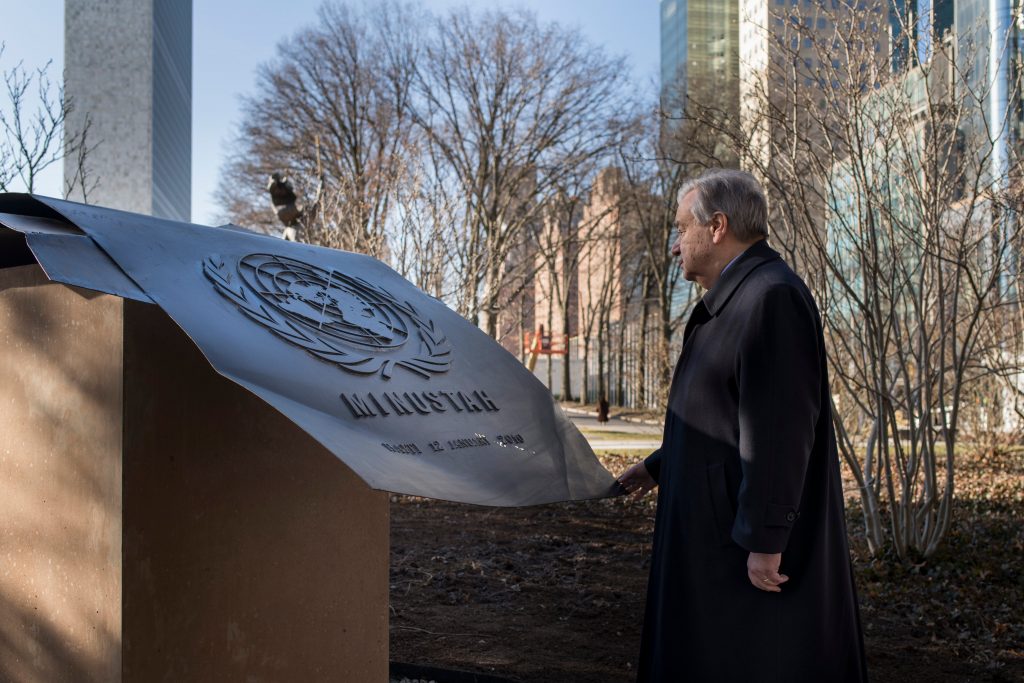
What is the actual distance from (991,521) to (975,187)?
380 centimetres

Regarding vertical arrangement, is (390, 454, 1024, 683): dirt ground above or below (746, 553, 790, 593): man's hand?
below

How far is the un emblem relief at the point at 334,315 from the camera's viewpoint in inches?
92.2

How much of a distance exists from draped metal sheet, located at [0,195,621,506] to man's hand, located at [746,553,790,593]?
50cm

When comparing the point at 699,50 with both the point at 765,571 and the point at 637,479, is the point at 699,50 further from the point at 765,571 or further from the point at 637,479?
the point at 765,571

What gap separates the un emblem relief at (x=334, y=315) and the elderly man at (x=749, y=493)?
769 mm

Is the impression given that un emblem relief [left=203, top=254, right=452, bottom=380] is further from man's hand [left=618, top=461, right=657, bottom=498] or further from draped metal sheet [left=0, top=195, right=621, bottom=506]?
man's hand [left=618, top=461, right=657, bottom=498]

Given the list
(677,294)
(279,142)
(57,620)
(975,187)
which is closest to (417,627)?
(57,620)

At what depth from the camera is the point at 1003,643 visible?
4.90m

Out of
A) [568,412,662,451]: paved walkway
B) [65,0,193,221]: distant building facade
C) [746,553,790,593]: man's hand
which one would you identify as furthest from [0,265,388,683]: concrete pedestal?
[568,412,662,451]: paved walkway

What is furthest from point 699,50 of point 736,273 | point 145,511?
point 145,511

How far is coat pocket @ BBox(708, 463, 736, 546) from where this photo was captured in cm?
242

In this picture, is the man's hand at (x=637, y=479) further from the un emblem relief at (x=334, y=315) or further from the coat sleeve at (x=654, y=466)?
the un emblem relief at (x=334, y=315)

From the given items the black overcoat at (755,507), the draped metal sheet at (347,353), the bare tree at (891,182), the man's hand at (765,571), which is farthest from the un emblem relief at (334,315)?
the bare tree at (891,182)

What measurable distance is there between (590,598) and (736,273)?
3.70m
